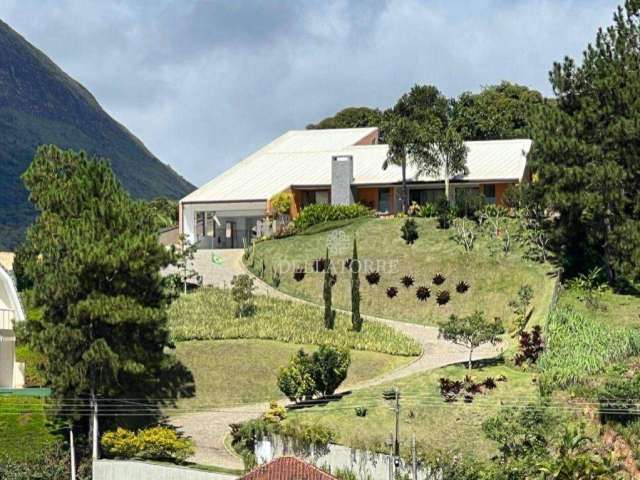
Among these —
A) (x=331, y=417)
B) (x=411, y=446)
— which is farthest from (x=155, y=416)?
(x=411, y=446)

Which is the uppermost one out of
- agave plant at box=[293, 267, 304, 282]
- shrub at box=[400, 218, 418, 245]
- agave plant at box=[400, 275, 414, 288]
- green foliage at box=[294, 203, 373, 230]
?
green foliage at box=[294, 203, 373, 230]

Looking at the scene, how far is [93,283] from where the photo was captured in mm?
44719

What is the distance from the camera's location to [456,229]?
67.2m

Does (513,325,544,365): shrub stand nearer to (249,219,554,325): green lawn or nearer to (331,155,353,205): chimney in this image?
(249,219,554,325): green lawn

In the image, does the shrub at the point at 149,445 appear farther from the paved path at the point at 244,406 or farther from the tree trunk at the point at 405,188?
the tree trunk at the point at 405,188

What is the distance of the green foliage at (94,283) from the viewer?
43688 mm

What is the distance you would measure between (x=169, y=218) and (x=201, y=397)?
1431 inches

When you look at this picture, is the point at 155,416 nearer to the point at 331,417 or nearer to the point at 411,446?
the point at 331,417

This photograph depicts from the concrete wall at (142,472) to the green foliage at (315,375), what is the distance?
705 centimetres

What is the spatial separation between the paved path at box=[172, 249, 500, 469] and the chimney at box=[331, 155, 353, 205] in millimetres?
9528

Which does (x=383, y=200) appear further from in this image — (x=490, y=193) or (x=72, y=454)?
(x=72, y=454)

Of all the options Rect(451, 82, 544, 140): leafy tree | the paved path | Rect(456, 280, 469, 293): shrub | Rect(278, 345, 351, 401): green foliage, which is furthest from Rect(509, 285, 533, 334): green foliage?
Rect(451, 82, 544, 140): leafy tree

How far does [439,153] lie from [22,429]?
122 ft

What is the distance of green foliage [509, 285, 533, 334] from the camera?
183ft
